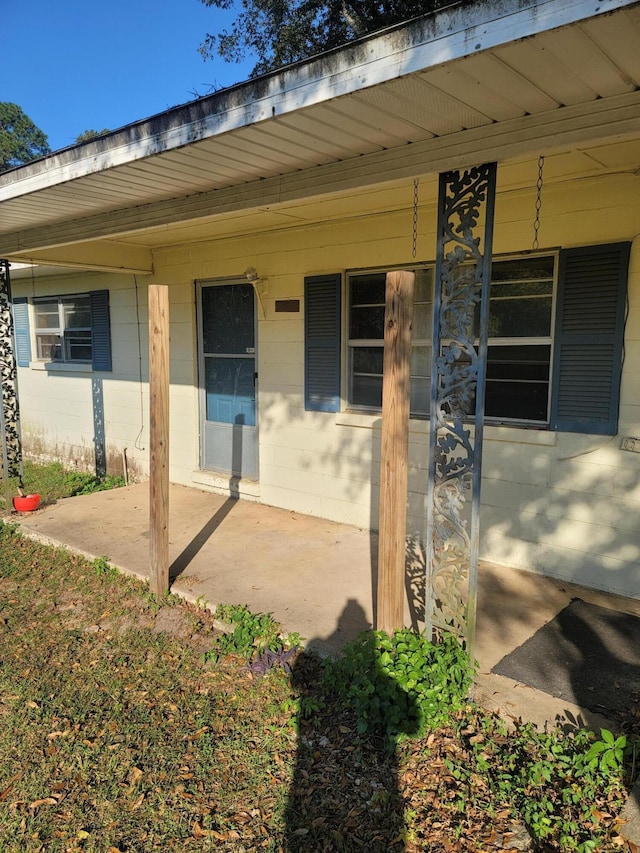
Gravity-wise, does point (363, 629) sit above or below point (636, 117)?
below

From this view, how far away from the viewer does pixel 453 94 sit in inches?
91.0

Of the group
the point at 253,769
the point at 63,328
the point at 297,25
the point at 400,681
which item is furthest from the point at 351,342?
the point at 297,25

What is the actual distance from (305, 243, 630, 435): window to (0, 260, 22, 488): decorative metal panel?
11.2 feet

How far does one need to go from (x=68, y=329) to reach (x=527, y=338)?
22.8 feet

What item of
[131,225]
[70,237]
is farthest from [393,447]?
[70,237]

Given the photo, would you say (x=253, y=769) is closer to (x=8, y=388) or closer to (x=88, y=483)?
(x=8, y=388)

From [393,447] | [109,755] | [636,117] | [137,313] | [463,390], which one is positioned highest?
[636,117]

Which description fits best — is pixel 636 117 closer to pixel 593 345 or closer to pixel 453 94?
pixel 453 94

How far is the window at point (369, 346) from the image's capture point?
498 cm

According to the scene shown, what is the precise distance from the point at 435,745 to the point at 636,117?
2.73 metres

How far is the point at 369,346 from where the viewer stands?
5293 mm

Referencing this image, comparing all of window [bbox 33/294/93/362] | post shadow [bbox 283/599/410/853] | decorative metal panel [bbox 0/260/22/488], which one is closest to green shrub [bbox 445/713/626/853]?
post shadow [bbox 283/599/410/853]

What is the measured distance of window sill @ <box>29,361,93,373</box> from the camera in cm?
834

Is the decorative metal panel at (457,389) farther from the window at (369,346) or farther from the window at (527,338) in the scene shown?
the window at (369,346)
